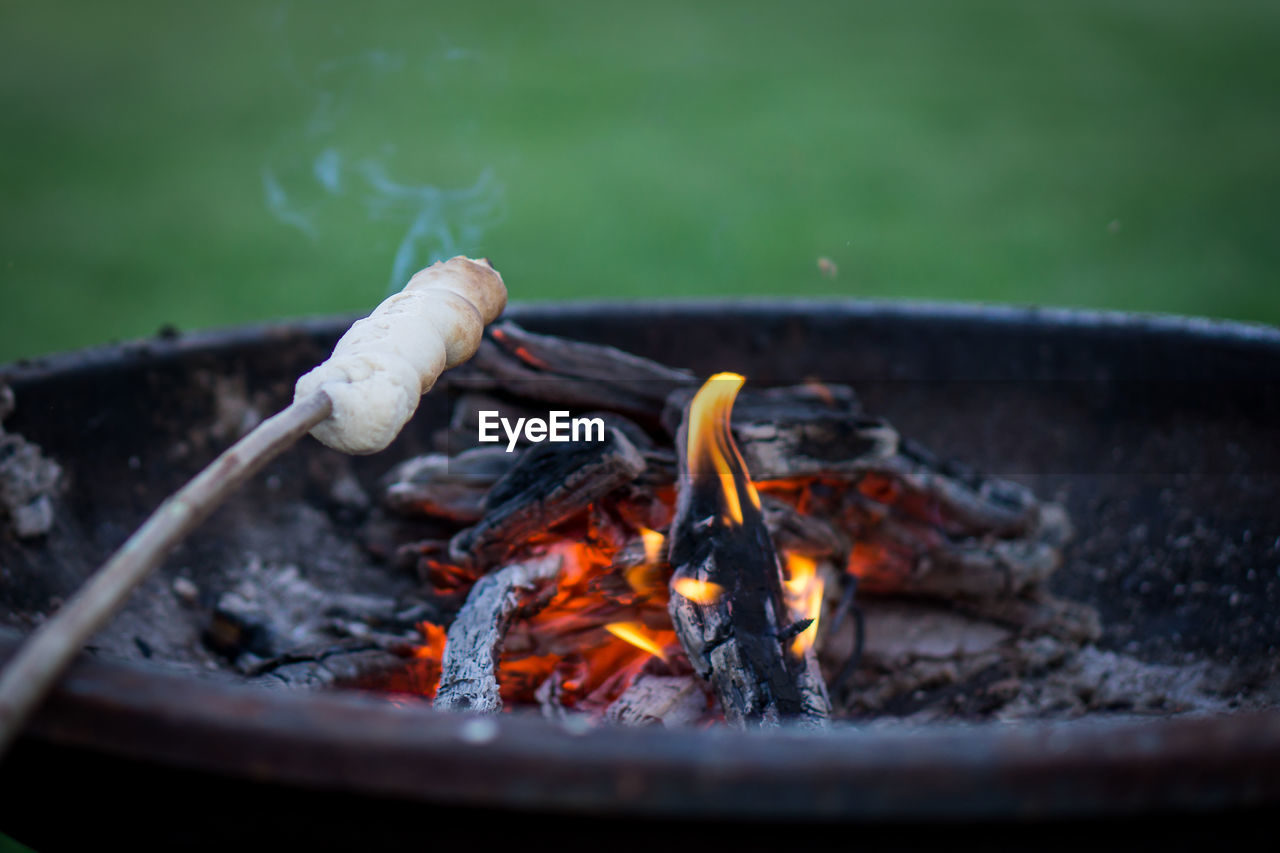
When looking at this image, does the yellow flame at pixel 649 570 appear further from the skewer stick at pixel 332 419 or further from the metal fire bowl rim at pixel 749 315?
the metal fire bowl rim at pixel 749 315

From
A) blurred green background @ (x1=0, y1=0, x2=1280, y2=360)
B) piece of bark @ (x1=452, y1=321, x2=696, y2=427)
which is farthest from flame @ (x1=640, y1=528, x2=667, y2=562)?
blurred green background @ (x1=0, y1=0, x2=1280, y2=360)

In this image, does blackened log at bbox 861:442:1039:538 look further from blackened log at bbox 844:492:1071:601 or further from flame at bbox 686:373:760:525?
flame at bbox 686:373:760:525

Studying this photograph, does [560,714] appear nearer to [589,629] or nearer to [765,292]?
[589,629]

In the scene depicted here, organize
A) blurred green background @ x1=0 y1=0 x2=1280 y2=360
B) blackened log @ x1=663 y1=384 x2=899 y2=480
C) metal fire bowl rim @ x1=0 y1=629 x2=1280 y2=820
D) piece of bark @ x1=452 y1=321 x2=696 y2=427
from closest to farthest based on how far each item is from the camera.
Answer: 1. metal fire bowl rim @ x1=0 y1=629 x2=1280 y2=820
2. blackened log @ x1=663 y1=384 x2=899 y2=480
3. piece of bark @ x1=452 y1=321 x2=696 y2=427
4. blurred green background @ x1=0 y1=0 x2=1280 y2=360

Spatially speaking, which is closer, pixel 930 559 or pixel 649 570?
pixel 649 570

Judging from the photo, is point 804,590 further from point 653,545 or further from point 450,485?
point 450,485

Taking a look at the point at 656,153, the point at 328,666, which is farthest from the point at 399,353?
the point at 656,153

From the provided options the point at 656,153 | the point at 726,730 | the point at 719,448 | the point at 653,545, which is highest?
the point at 726,730
